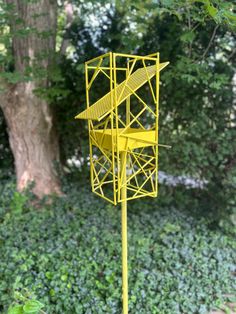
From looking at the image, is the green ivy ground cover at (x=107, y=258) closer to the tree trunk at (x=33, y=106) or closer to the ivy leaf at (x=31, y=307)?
the tree trunk at (x=33, y=106)

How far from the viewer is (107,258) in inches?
96.0

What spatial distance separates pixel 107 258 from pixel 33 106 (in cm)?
186

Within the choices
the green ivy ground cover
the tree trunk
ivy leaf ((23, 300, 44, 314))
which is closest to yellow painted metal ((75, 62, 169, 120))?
ivy leaf ((23, 300, 44, 314))

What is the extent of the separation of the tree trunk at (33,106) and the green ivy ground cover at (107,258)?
0.39 meters

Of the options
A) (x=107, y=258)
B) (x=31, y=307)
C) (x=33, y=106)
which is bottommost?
(x=107, y=258)

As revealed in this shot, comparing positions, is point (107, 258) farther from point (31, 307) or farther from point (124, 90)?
point (124, 90)

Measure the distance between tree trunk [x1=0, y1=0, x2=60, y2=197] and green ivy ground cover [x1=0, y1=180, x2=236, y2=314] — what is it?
39cm

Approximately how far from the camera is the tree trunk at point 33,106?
2.97m

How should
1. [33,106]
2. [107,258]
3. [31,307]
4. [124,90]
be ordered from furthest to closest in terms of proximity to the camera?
[33,106]
[107,258]
[124,90]
[31,307]

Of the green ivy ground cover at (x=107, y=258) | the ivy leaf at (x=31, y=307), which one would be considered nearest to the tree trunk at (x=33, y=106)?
the green ivy ground cover at (x=107, y=258)

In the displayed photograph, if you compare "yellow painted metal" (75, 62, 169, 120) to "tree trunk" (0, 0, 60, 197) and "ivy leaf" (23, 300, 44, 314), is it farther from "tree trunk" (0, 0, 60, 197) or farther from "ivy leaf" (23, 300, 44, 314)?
"tree trunk" (0, 0, 60, 197)

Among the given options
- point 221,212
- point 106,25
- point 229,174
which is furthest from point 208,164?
point 106,25

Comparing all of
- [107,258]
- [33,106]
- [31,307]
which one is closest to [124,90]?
[31,307]

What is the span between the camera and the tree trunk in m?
2.97
